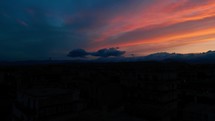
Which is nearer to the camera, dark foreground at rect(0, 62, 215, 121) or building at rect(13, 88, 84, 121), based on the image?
building at rect(13, 88, 84, 121)

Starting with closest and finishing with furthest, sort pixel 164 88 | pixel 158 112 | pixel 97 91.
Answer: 1. pixel 158 112
2. pixel 164 88
3. pixel 97 91

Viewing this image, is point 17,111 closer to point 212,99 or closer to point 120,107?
point 120,107

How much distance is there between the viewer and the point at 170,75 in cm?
3466

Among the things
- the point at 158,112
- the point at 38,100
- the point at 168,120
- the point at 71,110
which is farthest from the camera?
the point at 168,120

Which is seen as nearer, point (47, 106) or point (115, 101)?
point (47, 106)

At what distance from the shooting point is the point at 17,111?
20156 millimetres

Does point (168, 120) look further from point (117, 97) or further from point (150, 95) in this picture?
point (117, 97)

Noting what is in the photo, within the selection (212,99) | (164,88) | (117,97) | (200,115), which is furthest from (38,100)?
(212,99)

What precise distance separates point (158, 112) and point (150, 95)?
7871 mm

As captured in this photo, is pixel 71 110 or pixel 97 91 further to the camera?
pixel 97 91

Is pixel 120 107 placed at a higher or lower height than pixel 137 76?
lower

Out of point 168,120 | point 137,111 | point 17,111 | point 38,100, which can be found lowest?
point 168,120

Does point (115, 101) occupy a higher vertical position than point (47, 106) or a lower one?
lower

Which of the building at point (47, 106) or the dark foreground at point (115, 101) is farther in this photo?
the dark foreground at point (115, 101)
